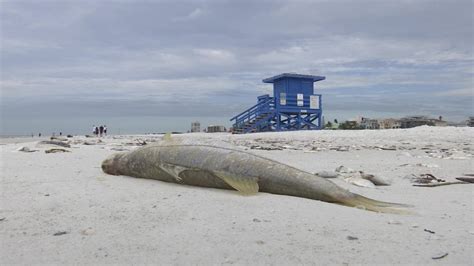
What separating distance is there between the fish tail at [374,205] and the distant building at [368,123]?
26781 millimetres

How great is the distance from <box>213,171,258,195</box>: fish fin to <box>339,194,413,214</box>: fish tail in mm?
975

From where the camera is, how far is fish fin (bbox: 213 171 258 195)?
4.53 metres

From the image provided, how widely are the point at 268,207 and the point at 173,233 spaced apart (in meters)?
1.08

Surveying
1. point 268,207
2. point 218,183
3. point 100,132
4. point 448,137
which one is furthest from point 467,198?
point 100,132

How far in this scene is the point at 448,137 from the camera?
1567 centimetres

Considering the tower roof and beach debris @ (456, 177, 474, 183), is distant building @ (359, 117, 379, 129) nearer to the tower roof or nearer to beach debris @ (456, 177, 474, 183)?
the tower roof

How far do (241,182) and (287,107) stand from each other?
73.7ft

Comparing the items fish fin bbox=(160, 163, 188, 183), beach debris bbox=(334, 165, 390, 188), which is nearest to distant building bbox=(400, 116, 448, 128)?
beach debris bbox=(334, 165, 390, 188)

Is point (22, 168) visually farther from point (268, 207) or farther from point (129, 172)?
point (268, 207)

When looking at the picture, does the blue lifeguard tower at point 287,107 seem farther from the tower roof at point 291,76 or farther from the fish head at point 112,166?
the fish head at point 112,166

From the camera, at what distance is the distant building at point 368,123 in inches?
1188

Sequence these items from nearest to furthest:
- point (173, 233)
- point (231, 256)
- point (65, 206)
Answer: point (231, 256) → point (173, 233) → point (65, 206)

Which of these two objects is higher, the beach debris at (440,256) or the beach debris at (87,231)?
the beach debris at (87,231)

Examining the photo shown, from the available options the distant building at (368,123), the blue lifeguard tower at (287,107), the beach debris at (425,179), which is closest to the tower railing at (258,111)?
the blue lifeguard tower at (287,107)
